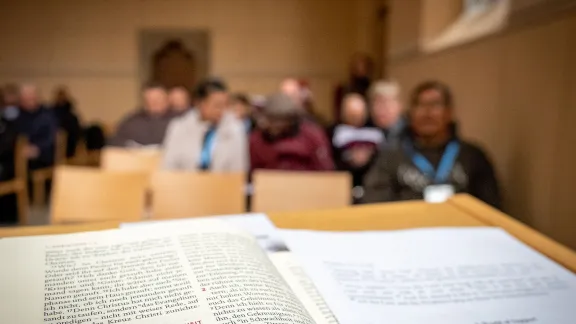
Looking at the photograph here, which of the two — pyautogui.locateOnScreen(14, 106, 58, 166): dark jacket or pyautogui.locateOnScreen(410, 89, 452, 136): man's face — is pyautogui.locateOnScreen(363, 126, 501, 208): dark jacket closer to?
pyautogui.locateOnScreen(410, 89, 452, 136): man's face

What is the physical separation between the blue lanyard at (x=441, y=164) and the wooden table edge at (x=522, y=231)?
4.49 ft

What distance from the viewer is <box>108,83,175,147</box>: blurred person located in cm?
445

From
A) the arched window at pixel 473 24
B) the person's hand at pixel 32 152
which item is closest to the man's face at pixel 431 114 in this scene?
the arched window at pixel 473 24

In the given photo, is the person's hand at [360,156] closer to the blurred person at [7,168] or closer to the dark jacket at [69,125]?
the blurred person at [7,168]

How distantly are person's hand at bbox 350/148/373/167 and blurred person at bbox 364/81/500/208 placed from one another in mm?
968

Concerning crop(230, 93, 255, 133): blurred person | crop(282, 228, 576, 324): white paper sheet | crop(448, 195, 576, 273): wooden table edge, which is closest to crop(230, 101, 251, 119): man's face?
crop(230, 93, 255, 133): blurred person

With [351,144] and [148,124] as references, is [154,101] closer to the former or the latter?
[148,124]

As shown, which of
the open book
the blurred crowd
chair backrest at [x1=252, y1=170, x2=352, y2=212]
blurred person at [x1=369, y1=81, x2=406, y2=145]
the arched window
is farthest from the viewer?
blurred person at [x1=369, y1=81, x2=406, y2=145]

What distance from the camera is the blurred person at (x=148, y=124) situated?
4449 millimetres

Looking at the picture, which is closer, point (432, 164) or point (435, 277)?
point (435, 277)

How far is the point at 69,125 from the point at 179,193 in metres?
4.01

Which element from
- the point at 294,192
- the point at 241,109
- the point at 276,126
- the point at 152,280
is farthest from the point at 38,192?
the point at 152,280

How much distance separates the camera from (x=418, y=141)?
2508mm

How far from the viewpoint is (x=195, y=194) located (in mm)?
2297
